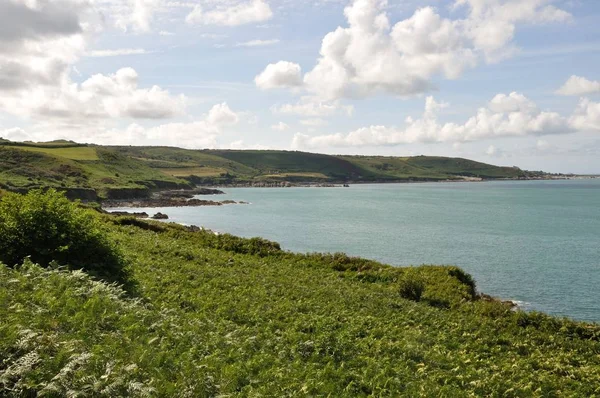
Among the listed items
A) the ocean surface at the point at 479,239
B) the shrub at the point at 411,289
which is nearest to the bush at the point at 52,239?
the shrub at the point at 411,289

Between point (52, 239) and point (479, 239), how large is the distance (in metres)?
87.2

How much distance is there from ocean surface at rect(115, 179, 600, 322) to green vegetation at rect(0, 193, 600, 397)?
75.3 feet

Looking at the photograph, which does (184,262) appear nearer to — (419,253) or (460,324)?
(460,324)

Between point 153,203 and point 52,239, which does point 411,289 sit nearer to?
point 52,239

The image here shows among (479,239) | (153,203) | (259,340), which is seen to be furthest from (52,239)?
(153,203)

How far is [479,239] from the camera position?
93.9m

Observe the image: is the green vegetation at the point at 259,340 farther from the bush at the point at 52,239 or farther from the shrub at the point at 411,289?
the bush at the point at 52,239

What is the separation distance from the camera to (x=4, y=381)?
28.7 ft

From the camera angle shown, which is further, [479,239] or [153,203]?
[153,203]

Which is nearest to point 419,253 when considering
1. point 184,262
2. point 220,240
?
point 220,240

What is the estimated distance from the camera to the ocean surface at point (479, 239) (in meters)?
53.3

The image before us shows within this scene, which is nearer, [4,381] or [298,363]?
[4,381]

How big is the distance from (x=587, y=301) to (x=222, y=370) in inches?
1874

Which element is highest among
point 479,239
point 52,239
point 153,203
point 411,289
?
point 52,239
